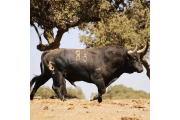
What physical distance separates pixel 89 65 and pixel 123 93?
93cm

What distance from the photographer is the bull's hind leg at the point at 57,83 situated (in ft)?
23.8

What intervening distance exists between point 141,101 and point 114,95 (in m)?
0.56

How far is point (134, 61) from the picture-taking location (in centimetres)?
748

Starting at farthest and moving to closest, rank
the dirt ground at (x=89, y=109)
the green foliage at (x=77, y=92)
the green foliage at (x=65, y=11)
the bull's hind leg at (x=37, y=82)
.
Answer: the green foliage at (x=65, y=11)
the bull's hind leg at (x=37, y=82)
the green foliage at (x=77, y=92)
the dirt ground at (x=89, y=109)

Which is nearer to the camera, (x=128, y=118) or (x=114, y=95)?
(x=128, y=118)

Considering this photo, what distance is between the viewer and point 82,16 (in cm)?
800

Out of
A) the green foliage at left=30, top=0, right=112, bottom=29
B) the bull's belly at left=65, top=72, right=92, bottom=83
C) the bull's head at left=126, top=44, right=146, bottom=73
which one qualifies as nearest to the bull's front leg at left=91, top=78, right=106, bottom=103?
the bull's belly at left=65, top=72, right=92, bottom=83

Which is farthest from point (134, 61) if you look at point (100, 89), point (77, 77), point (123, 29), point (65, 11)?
point (65, 11)

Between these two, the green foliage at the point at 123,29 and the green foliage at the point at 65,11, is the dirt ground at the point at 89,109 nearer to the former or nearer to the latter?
the green foliage at the point at 123,29

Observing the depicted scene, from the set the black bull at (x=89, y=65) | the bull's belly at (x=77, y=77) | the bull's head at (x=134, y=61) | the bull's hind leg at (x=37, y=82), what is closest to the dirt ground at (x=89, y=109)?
the bull's hind leg at (x=37, y=82)

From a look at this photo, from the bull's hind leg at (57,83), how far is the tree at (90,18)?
2.10 ft
